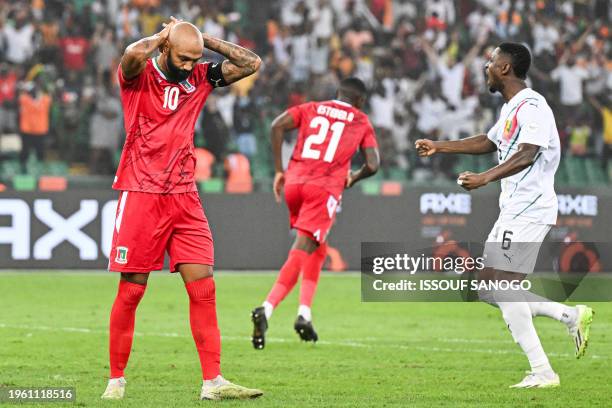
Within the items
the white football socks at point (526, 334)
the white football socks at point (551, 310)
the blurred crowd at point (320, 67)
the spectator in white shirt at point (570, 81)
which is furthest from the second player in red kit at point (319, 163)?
the spectator in white shirt at point (570, 81)

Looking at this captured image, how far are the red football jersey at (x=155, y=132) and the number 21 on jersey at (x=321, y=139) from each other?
4.15 metres

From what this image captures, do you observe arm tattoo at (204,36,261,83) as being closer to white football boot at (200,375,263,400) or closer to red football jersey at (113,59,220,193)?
red football jersey at (113,59,220,193)

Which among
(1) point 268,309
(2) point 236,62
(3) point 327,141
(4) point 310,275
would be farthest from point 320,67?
(2) point 236,62

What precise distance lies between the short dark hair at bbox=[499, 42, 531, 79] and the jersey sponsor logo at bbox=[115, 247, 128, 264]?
2982mm

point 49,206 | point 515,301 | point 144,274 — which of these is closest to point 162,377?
point 144,274

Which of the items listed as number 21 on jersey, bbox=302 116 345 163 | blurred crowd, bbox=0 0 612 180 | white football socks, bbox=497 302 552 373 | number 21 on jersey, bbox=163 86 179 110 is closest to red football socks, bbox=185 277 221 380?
number 21 on jersey, bbox=163 86 179 110

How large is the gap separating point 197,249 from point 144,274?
1.19ft

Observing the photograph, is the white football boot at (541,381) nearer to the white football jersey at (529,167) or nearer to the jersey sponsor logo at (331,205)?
the white football jersey at (529,167)

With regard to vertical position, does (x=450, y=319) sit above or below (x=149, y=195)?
below

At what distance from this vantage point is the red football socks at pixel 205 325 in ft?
24.5

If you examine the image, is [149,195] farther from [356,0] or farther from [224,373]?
[356,0]

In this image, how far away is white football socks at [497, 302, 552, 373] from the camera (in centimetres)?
827

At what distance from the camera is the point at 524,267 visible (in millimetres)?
8352

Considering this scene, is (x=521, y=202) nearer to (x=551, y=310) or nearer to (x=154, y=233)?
(x=551, y=310)
